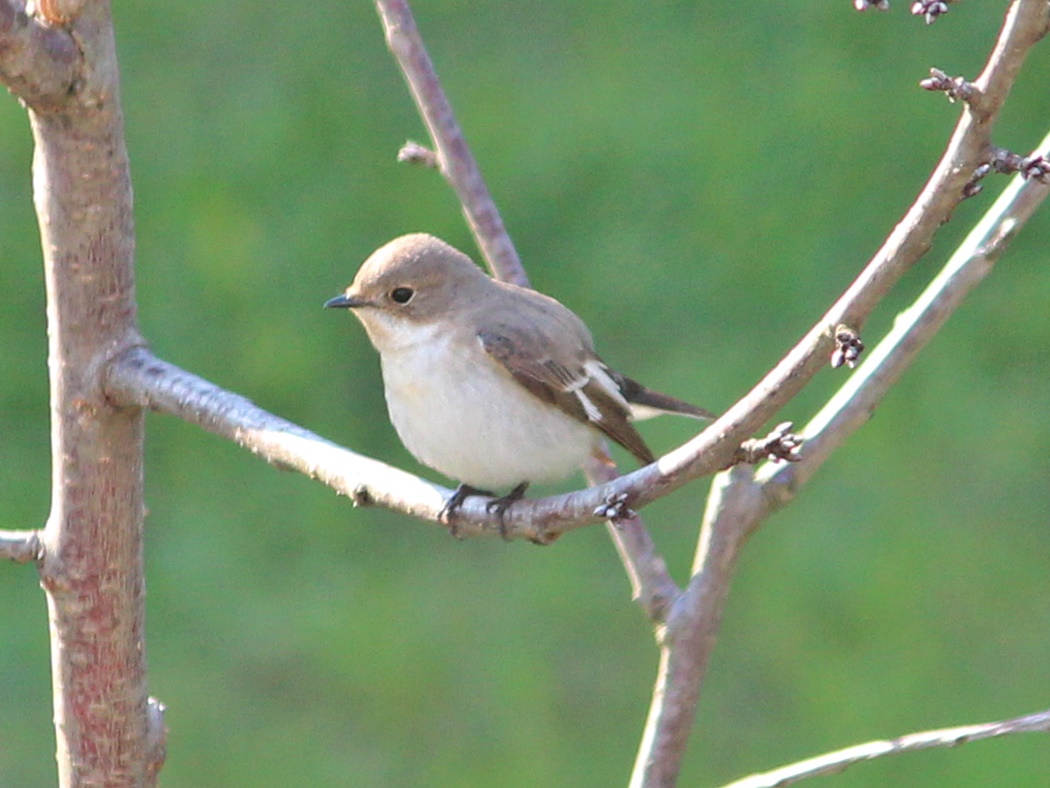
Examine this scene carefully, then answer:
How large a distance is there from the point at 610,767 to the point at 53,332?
3.56 meters

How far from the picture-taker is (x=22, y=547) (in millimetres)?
2379

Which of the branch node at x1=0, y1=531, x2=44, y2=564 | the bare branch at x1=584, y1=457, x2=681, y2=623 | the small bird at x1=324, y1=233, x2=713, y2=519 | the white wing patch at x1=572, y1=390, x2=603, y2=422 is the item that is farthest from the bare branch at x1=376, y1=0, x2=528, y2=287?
the branch node at x1=0, y1=531, x2=44, y2=564

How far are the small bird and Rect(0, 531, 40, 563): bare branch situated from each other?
109 centimetres

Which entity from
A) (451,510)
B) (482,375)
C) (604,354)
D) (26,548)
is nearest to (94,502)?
(26,548)

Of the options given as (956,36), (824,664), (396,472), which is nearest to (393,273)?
(396,472)

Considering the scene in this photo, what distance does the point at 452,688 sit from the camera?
5625 millimetres

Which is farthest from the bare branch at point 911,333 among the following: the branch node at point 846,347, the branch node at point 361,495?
the branch node at point 846,347

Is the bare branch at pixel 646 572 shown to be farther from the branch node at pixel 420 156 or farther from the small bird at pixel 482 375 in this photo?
the branch node at pixel 420 156

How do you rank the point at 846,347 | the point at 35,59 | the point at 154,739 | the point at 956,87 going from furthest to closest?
the point at 154,739, the point at 35,59, the point at 846,347, the point at 956,87

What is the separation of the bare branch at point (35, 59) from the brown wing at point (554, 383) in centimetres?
145

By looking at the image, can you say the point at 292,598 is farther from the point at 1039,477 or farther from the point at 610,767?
the point at 1039,477

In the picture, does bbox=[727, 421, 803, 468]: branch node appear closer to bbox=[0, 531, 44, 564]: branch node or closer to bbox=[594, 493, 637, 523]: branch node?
bbox=[594, 493, 637, 523]: branch node

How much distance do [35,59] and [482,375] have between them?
150cm

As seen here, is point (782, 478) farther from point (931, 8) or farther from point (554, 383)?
point (931, 8)
